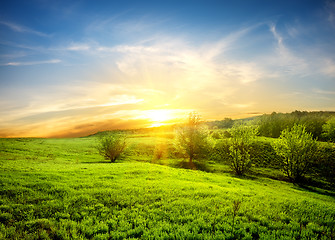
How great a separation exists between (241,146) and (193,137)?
42.0ft

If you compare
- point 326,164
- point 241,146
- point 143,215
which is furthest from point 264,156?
point 143,215

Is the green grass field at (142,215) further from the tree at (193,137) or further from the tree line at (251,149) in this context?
the tree at (193,137)

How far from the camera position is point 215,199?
507 inches

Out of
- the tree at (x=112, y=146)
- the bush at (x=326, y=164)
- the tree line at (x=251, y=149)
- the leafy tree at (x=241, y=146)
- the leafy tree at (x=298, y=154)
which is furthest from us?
the tree at (x=112, y=146)

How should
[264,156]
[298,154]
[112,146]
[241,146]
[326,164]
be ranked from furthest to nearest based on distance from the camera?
[264,156], [112,146], [326,164], [241,146], [298,154]

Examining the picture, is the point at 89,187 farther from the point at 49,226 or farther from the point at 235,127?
the point at 235,127

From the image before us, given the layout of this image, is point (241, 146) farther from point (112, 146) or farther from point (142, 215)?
point (142, 215)

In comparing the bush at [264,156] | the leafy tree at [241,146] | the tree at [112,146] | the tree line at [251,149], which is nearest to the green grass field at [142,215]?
the leafy tree at [241,146]

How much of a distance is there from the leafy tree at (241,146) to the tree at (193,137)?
891 centimetres

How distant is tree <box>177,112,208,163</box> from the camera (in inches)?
1865

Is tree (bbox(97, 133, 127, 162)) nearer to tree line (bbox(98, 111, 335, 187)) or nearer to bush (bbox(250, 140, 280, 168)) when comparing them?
tree line (bbox(98, 111, 335, 187))

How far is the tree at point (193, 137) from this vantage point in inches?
1865

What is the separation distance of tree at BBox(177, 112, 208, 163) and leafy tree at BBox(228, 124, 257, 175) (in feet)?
29.2

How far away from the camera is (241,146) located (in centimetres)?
3972
